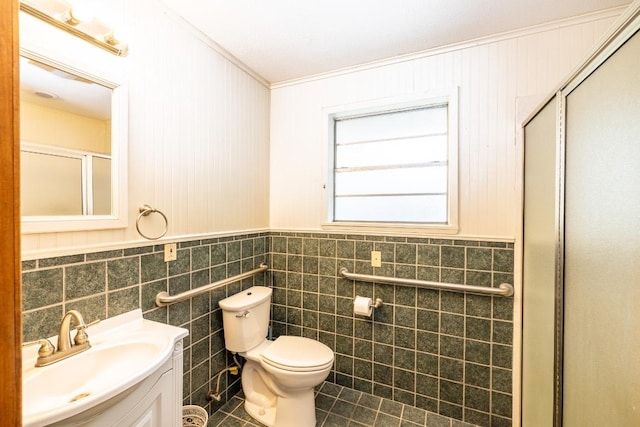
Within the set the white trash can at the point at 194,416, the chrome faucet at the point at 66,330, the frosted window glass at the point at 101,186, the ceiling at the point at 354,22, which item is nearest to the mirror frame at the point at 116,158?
the frosted window glass at the point at 101,186

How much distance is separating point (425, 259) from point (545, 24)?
5.01ft

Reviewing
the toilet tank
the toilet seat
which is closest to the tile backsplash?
the toilet tank

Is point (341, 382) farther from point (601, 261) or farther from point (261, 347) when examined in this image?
point (601, 261)

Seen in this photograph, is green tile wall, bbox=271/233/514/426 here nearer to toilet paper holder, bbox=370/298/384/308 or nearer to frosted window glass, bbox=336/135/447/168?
toilet paper holder, bbox=370/298/384/308

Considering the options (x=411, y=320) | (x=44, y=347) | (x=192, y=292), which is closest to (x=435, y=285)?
(x=411, y=320)

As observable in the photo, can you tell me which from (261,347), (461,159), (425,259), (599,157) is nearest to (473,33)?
(461,159)

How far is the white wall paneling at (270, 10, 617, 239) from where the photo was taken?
155 cm

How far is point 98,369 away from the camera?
1043mm

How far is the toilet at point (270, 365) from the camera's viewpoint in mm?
1570

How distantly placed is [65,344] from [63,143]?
0.77 meters

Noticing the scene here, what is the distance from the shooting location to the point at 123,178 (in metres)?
1.27

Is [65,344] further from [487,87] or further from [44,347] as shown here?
[487,87]

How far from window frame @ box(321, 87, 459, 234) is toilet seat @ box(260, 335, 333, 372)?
85cm

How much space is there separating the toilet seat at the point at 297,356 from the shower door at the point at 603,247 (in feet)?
3.56
